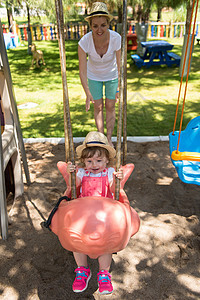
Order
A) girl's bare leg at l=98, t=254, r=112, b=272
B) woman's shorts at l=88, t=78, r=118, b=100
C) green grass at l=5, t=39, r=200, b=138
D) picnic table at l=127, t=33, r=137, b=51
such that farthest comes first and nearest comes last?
picnic table at l=127, t=33, r=137, b=51 → green grass at l=5, t=39, r=200, b=138 → woman's shorts at l=88, t=78, r=118, b=100 → girl's bare leg at l=98, t=254, r=112, b=272

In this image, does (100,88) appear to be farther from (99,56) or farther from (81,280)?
(81,280)

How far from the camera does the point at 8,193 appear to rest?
133 inches

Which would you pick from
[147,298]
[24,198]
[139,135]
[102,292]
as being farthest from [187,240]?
[139,135]

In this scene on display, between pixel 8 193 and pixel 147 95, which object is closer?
pixel 8 193

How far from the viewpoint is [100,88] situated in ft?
12.1

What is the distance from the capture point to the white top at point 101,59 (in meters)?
3.22

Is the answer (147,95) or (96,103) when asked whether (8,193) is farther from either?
(147,95)

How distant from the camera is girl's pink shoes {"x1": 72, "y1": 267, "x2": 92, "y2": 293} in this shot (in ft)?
6.66

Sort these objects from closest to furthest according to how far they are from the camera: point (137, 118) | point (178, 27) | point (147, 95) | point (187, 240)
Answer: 1. point (187, 240)
2. point (137, 118)
3. point (147, 95)
4. point (178, 27)

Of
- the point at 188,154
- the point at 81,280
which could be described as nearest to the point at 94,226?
the point at 81,280

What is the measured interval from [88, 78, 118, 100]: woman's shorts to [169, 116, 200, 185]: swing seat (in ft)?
3.20

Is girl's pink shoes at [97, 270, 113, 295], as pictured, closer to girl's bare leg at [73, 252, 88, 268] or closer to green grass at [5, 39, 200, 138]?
girl's bare leg at [73, 252, 88, 268]

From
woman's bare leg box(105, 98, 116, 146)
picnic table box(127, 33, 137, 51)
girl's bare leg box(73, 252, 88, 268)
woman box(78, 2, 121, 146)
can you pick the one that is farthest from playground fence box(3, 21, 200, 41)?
girl's bare leg box(73, 252, 88, 268)

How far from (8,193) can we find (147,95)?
14.8 feet
